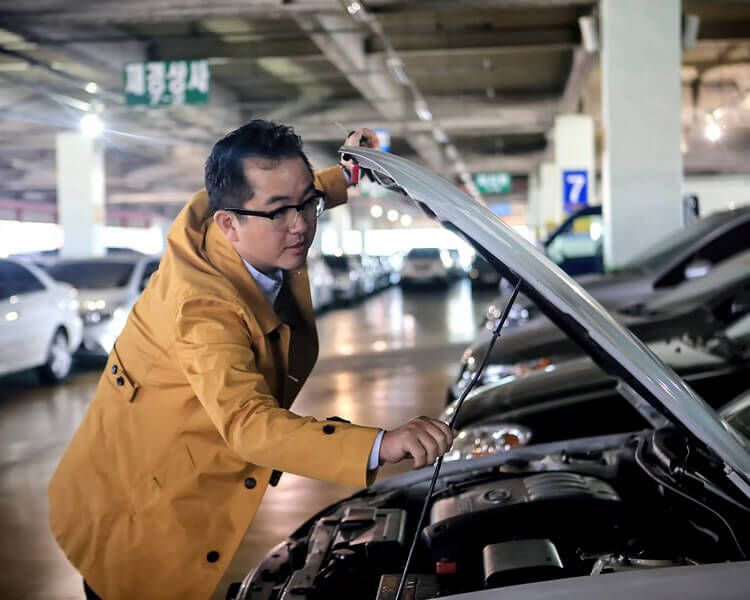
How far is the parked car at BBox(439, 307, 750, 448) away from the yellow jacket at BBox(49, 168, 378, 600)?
1.48m

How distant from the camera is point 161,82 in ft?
46.3

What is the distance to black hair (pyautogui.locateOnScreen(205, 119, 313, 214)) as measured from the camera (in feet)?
5.81

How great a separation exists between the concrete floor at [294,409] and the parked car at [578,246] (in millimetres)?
1805

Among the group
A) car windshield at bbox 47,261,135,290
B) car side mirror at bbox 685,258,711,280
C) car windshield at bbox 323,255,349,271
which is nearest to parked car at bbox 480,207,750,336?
car side mirror at bbox 685,258,711,280

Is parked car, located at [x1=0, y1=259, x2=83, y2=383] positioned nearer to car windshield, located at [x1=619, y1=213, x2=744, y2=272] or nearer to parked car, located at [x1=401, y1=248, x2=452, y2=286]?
car windshield, located at [x1=619, y1=213, x2=744, y2=272]

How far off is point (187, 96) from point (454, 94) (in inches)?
356

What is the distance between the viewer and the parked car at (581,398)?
3221 mm

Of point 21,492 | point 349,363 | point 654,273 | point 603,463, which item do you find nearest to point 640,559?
point 603,463

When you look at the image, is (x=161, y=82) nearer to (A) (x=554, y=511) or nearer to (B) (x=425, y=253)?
(A) (x=554, y=511)

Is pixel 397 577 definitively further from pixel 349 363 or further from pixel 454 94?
pixel 454 94

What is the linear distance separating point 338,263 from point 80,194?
259 inches

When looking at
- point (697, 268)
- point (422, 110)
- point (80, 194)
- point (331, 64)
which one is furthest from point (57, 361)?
point (422, 110)

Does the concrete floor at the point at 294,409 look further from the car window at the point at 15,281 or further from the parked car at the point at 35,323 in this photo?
the car window at the point at 15,281

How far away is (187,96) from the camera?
13992 millimetres
